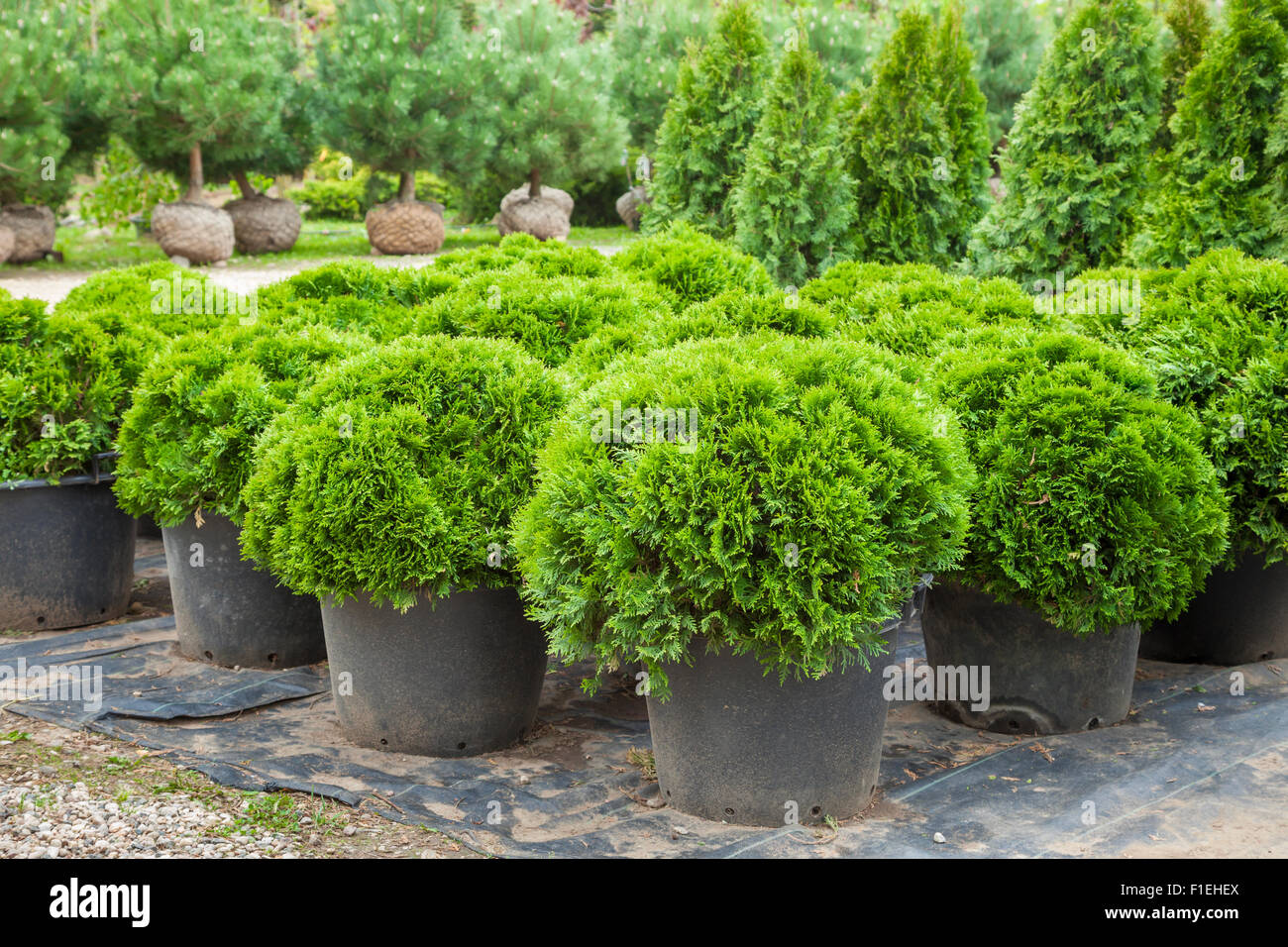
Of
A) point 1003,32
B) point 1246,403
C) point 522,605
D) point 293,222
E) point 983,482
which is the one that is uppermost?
point 1003,32

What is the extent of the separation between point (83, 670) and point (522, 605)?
2.35 meters

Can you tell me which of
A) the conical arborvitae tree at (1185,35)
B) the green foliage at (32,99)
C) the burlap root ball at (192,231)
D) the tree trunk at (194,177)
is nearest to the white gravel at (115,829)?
the conical arborvitae tree at (1185,35)

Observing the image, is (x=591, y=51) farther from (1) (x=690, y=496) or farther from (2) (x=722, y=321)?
(1) (x=690, y=496)

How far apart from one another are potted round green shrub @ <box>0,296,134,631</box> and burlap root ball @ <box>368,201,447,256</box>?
1347 cm

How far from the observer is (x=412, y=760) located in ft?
14.5

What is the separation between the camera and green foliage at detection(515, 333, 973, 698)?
11.7 feet

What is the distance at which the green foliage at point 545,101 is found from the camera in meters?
19.7

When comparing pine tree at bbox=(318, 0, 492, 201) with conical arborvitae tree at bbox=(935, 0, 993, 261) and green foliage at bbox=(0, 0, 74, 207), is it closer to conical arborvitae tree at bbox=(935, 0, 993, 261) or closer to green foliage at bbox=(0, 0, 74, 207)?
green foliage at bbox=(0, 0, 74, 207)

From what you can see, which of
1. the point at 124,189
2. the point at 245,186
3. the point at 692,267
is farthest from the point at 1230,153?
the point at 124,189

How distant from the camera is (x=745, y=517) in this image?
358 cm

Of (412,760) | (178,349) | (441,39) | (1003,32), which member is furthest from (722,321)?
(1003,32)

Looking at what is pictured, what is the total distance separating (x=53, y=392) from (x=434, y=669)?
9.82 ft

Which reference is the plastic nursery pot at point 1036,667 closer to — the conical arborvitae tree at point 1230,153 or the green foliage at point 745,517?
the green foliage at point 745,517

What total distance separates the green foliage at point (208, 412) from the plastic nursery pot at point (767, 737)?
7.97 ft
